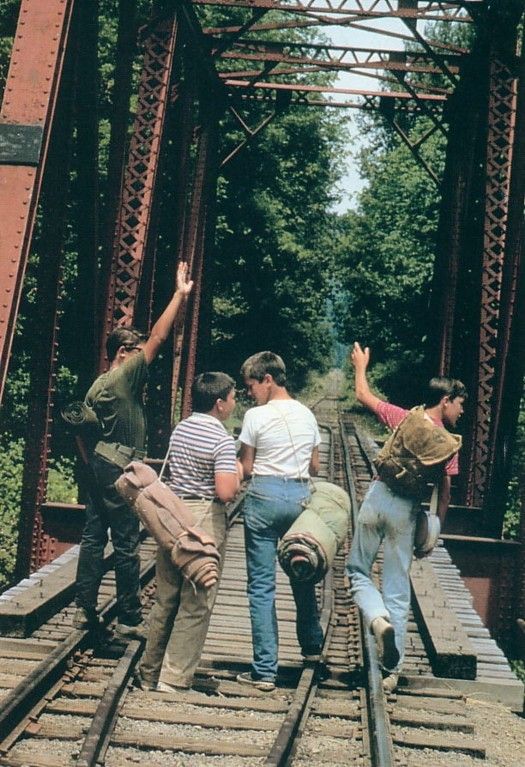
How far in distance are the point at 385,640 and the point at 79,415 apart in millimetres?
2172

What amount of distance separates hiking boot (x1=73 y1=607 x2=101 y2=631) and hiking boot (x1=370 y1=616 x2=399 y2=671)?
1.73 meters

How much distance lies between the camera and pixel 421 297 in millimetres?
32656

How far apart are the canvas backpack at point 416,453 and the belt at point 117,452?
1486mm

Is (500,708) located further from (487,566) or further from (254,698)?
(487,566)

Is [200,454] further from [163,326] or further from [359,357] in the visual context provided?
[359,357]

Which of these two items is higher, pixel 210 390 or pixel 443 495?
pixel 210 390

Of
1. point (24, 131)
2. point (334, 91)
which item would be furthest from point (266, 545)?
point (334, 91)

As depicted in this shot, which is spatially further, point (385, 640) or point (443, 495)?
point (443, 495)

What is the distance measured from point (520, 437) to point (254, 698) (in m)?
17.6

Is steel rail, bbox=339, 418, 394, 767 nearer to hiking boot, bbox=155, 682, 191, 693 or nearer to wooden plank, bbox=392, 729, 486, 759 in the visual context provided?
wooden plank, bbox=392, 729, 486, 759

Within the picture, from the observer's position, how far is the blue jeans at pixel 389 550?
573 centimetres

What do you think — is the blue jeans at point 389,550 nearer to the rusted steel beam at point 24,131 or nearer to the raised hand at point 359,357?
the raised hand at point 359,357

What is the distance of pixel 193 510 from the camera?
17.4ft

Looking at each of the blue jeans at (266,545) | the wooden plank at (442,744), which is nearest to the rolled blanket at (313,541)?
the blue jeans at (266,545)
